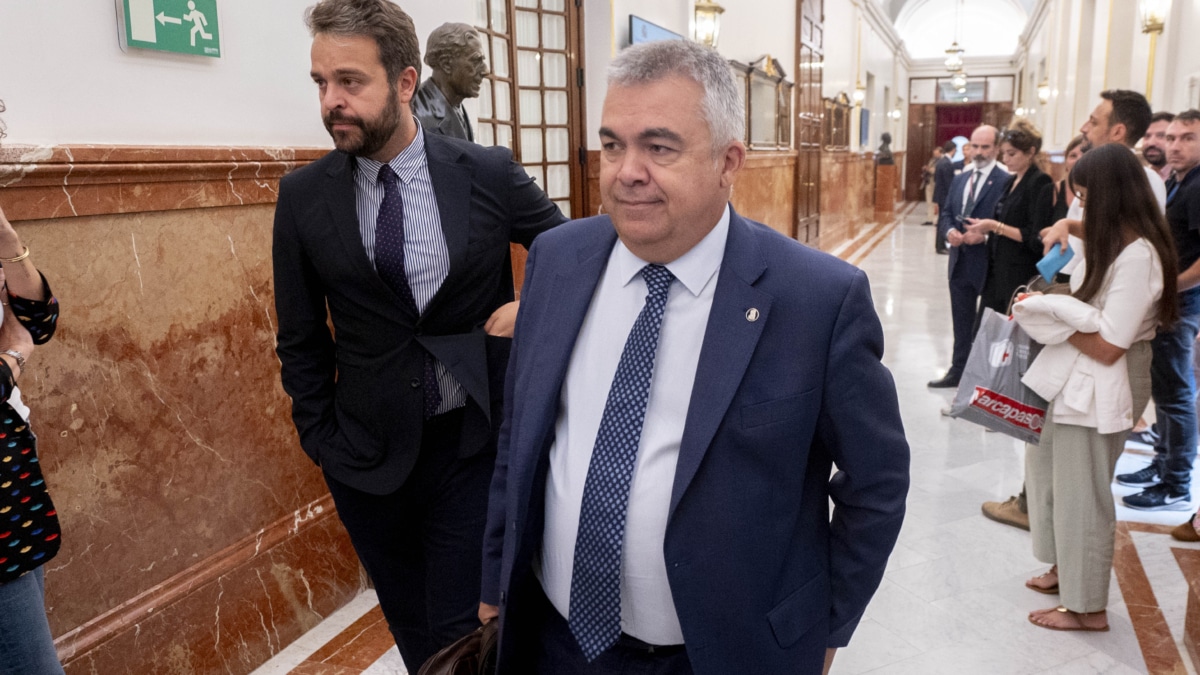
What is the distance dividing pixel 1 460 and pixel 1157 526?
4.51 meters

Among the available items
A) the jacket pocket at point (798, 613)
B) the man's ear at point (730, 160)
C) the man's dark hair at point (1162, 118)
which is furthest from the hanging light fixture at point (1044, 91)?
the jacket pocket at point (798, 613)

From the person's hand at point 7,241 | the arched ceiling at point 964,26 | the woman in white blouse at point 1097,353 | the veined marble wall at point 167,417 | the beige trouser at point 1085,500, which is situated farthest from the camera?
the arched ceiling at point 964,26

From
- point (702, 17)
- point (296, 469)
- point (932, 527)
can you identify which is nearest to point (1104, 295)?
point (932, 527)

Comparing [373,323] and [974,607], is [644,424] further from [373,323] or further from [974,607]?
[974,607]

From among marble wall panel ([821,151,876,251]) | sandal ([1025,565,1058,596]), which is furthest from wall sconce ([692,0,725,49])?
marble wall panel ([821,151,876,251])

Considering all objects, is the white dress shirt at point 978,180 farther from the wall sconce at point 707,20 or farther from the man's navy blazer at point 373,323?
the man's navy blazer at point 373,323

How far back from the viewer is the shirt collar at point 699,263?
1475 mm

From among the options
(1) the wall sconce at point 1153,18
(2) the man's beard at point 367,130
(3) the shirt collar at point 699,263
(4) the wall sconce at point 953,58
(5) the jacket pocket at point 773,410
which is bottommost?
(5) the jacket pocket at point 773,410

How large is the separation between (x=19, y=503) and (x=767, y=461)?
4.73 feet

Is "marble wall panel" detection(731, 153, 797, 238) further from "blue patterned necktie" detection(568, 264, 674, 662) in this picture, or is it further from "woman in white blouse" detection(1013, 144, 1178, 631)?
"blue patterned necktie" detection(568, 264, 674, 662)

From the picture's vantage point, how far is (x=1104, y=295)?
3078 millimetres

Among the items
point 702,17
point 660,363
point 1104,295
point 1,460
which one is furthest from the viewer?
point 702,17

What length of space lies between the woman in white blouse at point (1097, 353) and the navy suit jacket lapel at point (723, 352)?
214 cm

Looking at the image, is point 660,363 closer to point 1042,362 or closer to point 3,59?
point 3,59
